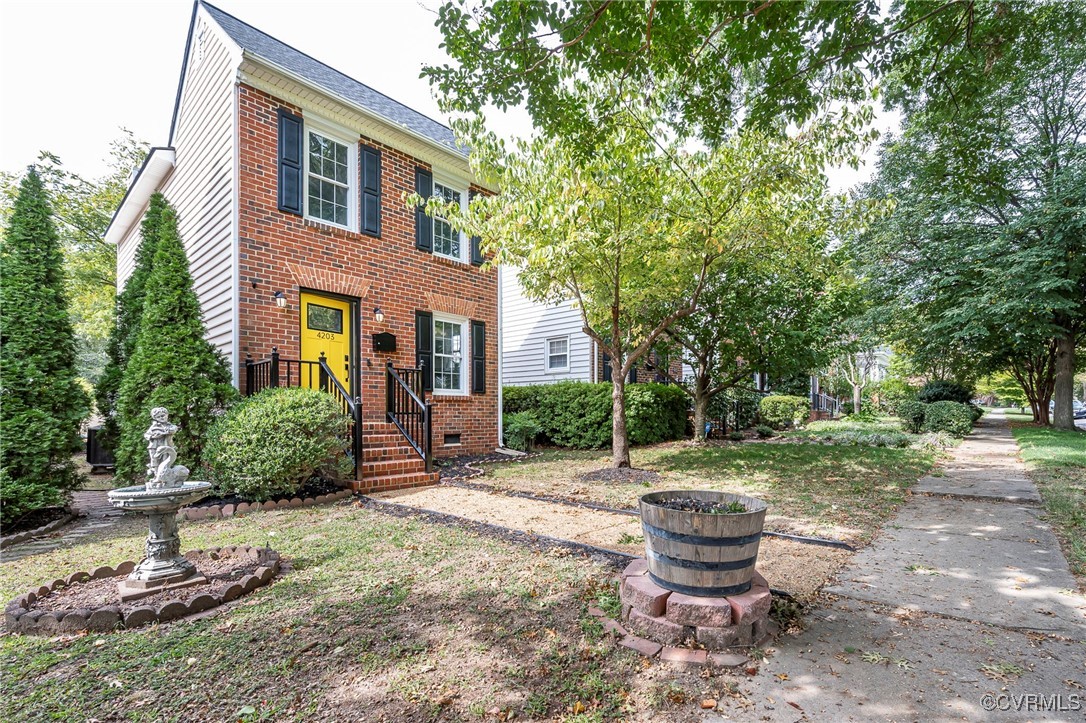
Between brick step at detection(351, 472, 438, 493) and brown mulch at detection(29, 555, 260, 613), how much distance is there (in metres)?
2.86

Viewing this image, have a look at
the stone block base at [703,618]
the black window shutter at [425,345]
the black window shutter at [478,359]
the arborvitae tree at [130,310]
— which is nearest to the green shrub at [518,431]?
the black window shutter at [478,359]

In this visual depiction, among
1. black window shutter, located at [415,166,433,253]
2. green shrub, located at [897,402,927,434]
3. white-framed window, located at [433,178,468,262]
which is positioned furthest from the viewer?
green shrub, located at [897,402,927,434]

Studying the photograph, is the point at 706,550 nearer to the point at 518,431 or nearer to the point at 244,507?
the point at 244,507

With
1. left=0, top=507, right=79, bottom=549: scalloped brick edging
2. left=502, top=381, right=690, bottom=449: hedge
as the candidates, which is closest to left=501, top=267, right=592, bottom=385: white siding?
left=502, top=381, right=690, bottom=449: hedge

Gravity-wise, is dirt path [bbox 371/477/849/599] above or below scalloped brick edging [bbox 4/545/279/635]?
below

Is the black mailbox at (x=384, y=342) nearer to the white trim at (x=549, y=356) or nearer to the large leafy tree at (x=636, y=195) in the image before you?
the large leafy tree at (x=636, y=195)

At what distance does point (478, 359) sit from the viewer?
399 inches

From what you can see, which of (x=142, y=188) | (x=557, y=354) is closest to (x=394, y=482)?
(x=557, y=354)

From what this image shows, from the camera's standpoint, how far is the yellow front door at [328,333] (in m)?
7.71

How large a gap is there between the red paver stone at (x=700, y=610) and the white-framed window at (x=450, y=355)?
24.2 ft

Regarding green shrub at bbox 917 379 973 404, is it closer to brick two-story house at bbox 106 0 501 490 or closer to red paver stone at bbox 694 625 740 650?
brick two-story house at bbox 106 0 501 490

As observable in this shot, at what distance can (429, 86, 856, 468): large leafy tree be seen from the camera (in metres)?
5.87

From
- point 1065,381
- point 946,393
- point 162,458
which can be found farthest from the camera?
point 946,393

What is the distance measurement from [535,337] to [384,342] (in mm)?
7200
